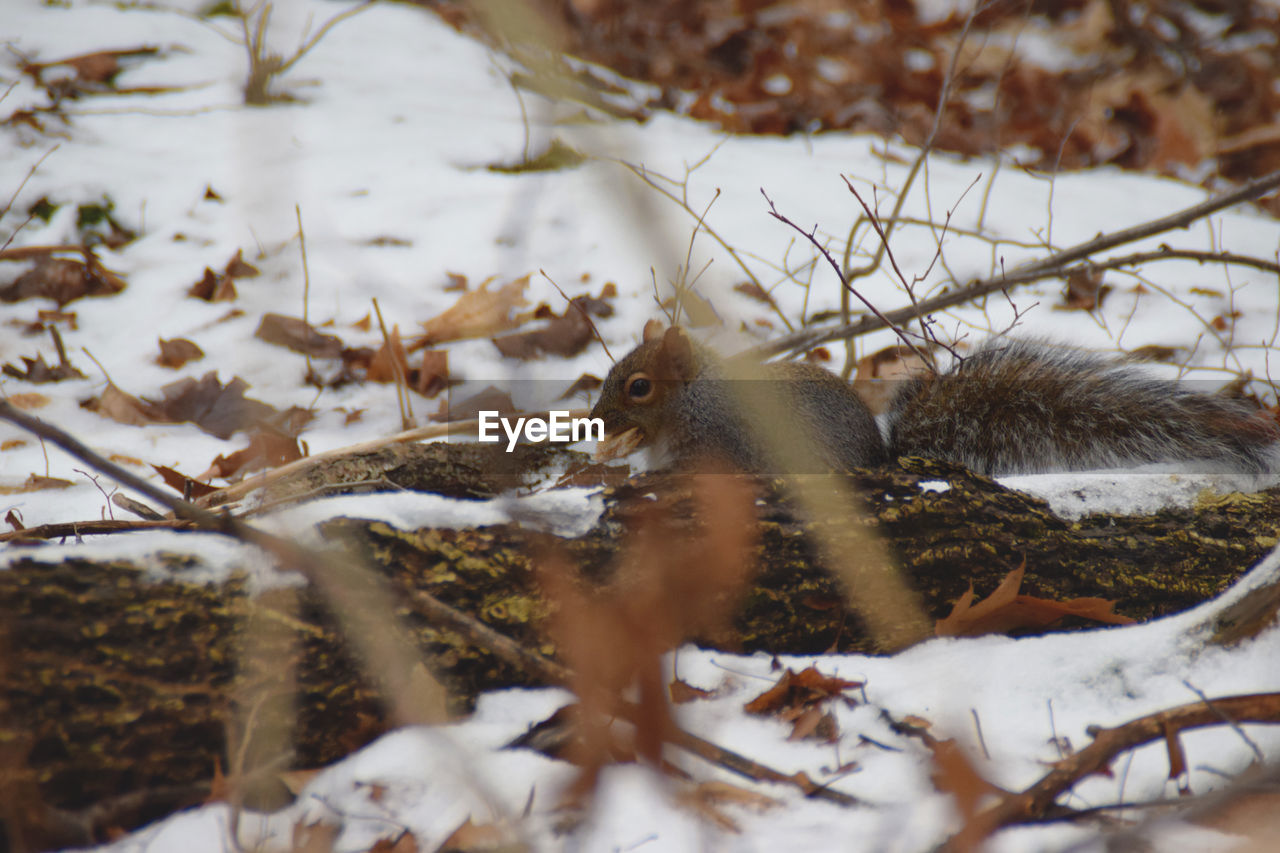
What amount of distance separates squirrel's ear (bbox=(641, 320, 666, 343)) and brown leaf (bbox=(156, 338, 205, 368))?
150 centimetres

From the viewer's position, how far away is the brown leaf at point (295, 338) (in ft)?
9.12

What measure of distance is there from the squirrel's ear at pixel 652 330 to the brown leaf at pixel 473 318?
1.69 ft

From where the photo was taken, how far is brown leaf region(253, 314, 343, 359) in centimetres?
278

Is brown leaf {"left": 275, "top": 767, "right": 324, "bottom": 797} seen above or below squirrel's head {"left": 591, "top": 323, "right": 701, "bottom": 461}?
below

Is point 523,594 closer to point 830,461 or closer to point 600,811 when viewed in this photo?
point 600,811

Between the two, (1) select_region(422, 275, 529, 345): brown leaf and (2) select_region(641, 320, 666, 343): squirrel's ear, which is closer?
(2) select_region(641, 320, 666, 343): squirrel's ear

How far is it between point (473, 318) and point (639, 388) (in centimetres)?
83

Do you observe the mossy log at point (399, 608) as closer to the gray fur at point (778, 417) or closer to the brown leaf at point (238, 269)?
the gray fur at point (778, 417)

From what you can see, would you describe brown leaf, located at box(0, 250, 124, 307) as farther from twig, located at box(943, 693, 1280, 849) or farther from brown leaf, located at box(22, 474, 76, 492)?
twig, located at box(943, 693, 1280, 849)

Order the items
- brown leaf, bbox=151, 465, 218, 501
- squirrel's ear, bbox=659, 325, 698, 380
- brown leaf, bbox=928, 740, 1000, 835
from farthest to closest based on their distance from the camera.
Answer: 1. squirrel's ear, bbox=659, 325, 698, 380
2. brown leaf, bbox=151, 465, 218, 501
3. brown leaf, bbox=928, 740, 1000, 835

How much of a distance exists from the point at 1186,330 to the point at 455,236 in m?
2.93

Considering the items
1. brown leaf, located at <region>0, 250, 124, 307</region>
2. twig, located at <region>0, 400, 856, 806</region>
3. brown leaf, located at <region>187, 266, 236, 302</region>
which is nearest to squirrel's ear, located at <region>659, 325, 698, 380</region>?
twig, located at <region>0, 400, 856, 806</region>

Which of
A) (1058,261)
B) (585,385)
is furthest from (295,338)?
(1058,261)

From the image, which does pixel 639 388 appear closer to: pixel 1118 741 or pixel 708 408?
pixel 708 408
